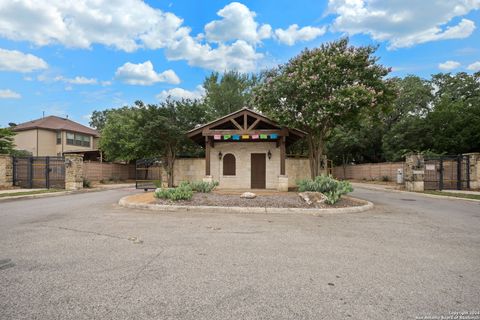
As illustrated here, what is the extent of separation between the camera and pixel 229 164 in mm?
18344

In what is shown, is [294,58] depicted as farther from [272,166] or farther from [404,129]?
[404,129]

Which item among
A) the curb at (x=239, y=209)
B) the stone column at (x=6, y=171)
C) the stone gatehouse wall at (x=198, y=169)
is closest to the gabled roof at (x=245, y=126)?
the stone gatehouse wall at (x=198, y=169)

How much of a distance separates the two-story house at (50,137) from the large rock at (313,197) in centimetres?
3207

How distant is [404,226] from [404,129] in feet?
88.8

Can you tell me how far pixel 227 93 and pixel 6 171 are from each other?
2302 cm

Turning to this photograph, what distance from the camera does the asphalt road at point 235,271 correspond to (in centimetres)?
290

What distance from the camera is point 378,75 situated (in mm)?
13688

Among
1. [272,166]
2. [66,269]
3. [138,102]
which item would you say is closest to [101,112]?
[138,102]

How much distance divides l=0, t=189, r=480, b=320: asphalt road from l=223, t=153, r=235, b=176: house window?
11.1 metres

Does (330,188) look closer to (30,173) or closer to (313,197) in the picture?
(313,197)

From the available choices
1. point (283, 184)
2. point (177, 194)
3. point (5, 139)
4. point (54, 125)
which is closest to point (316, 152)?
point (283, 184)

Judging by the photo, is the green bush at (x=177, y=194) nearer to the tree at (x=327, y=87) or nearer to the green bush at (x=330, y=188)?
the green bush at (x=330, y=188)

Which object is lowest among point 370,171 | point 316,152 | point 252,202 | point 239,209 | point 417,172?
point 239,209

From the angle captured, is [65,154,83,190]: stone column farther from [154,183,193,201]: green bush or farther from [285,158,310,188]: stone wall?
[285,158,310,188]: stone wall
